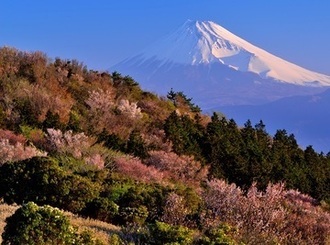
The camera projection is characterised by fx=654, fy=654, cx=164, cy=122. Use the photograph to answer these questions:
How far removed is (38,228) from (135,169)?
1810 centimetres

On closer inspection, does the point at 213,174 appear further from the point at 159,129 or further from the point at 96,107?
the point at 96,107

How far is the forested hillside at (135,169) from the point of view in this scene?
1155cm

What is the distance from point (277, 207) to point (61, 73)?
83.5 ft

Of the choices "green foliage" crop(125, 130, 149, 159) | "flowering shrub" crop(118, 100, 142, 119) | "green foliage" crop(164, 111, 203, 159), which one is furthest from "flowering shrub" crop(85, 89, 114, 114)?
Result: "green foliage" crop(125, 130, 149, 159)

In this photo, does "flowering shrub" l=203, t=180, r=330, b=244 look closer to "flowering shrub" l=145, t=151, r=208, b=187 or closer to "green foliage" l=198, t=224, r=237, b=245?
"green foliage" l=198, t=224, r=237, b=245

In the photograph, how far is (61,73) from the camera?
39.2 meters

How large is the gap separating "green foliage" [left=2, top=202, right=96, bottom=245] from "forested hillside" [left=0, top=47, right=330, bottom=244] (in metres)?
0.01

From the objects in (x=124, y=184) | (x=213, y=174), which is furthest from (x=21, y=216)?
(x=213, y=174)

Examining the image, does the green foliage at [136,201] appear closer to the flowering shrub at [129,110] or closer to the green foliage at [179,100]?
the flowering shrub at [129,110]

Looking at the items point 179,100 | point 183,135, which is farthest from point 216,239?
point 179,100

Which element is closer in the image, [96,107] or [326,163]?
[96,107]

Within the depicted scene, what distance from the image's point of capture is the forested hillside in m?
11.6

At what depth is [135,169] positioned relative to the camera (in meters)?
25.7

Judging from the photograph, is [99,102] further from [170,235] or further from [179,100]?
[170,235]
